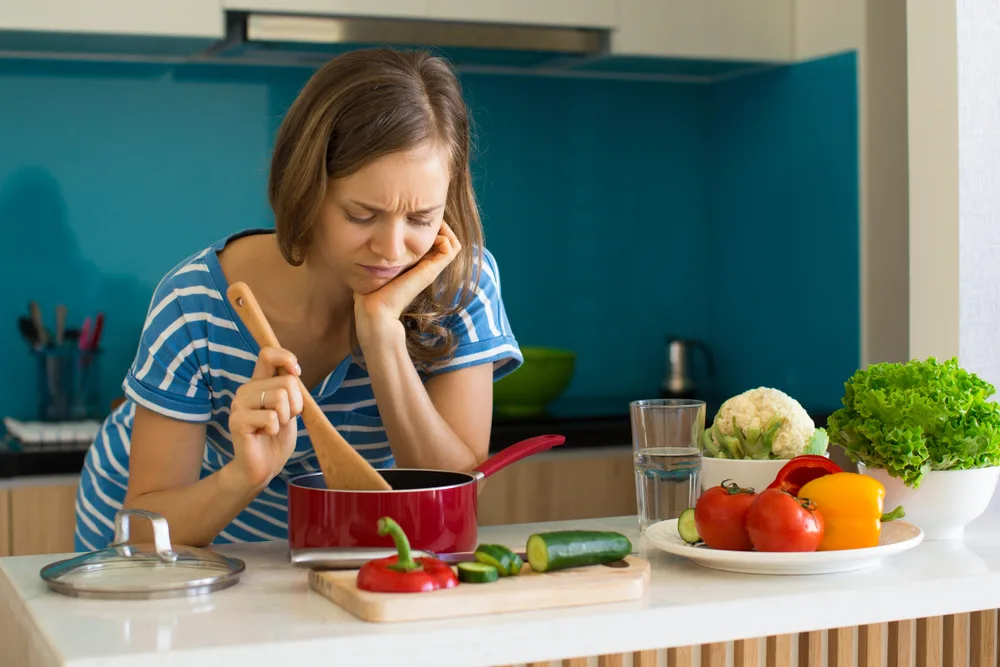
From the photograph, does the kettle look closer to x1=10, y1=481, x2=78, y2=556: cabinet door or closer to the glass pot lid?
x1=10, y1=481, x2=78, y2=556: cabinet door

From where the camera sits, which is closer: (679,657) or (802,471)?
(679,657)

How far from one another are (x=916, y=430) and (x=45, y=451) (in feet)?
6.01

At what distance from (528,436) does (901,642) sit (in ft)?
5.34

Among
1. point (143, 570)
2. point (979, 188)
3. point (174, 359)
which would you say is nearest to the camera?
point (143, 570)

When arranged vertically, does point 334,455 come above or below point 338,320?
below

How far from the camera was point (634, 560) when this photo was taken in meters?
1.20

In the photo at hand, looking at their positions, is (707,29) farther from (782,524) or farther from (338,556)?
(338,556)

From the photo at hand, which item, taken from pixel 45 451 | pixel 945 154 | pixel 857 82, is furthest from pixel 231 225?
pixel 945 154

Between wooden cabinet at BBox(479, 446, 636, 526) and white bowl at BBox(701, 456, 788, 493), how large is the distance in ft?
4.87

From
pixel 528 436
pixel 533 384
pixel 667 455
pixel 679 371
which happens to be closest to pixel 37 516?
pixel 528 436

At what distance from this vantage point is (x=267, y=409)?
4.10 feet

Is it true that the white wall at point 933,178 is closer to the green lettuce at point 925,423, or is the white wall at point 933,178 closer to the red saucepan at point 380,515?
the green lettuce at point 925,423

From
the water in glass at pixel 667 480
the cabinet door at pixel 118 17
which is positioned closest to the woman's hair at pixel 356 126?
the water in glass at pixel 667 480

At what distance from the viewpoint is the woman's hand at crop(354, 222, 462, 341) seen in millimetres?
1510
